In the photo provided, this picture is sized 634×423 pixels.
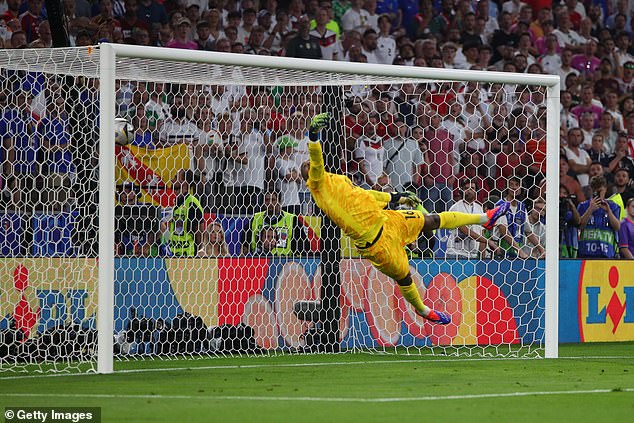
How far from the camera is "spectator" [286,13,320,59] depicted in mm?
17453

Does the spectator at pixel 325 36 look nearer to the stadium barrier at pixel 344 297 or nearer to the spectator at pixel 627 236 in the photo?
the stadium barrier at pixel 344 297

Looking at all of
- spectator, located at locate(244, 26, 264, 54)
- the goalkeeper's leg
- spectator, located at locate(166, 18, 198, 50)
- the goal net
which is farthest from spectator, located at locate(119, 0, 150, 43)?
the goalkeeper's leg

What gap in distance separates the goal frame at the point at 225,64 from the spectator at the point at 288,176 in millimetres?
2276

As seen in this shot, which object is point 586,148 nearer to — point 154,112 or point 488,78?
point 488,78

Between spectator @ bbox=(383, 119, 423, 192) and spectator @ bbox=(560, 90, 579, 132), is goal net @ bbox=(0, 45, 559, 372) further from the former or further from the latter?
spectator @ bbox=(560, 90, 579, 132)

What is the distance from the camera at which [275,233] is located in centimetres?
1394

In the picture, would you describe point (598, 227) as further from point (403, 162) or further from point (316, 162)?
point (316, 162)

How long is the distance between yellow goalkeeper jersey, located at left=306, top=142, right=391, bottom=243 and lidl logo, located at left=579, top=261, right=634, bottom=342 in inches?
189

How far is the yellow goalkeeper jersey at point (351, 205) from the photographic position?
1179 cm

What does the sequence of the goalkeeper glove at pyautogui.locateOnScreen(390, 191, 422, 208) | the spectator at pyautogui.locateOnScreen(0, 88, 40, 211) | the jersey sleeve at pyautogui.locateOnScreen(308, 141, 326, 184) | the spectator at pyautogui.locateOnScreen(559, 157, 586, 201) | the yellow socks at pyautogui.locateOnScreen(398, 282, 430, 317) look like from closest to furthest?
the jersey sleeve at pyautogui.locateOnScreen(308, 141, 326, 184), the spectator at pyautogui.locateOnScreen(0, 88, 40, 211), the goalkeeper glove at pyautogui.locateOnScreen(390, 191, 422, 208), the yellow socks at pyautogui.locateOnScreen(398, 282, 430, 317), the spectator at pyautogui.locateOnScreen(559, 157, 586, 201)

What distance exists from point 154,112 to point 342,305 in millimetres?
3286

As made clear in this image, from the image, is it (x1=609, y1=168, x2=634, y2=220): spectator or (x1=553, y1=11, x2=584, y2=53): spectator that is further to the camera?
(x1=553, y1=11, x2=584, y2=53): spectator

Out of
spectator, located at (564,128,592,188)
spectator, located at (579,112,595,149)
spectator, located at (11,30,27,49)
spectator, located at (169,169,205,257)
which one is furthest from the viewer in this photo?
spectator, located at (579,112,595,149)

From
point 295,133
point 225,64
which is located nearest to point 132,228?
point 295,133
